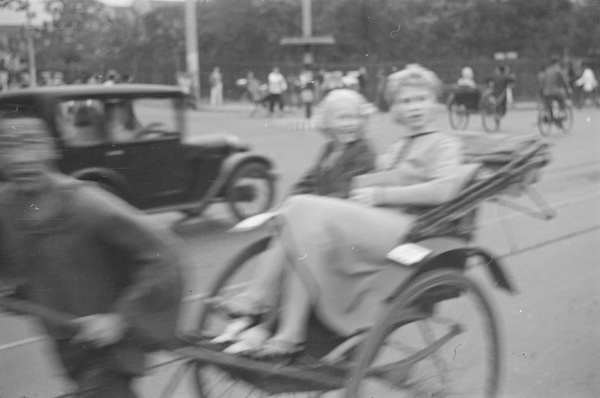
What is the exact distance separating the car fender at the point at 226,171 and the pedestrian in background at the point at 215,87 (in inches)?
851

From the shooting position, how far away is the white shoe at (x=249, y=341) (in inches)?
119

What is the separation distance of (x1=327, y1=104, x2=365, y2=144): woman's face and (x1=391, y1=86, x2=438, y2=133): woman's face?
0.42 m

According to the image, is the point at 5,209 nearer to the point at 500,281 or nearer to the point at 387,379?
the point at 387,379

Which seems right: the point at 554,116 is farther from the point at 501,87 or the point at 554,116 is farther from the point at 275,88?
the point at 275,88

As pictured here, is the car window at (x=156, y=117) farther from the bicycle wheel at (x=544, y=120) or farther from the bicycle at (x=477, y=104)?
the bicycle at (x=477, y=104)

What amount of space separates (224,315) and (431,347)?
889mm

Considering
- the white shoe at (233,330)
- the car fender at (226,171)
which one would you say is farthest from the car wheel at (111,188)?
the white shoe at (233,330)

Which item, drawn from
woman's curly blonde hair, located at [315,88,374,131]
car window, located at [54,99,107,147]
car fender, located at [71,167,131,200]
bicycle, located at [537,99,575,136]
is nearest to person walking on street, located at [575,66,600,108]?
bicycle, located at [537,99,575,136]

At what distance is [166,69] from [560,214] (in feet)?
63.7

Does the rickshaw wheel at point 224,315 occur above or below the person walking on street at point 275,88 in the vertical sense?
below

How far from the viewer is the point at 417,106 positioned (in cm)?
385

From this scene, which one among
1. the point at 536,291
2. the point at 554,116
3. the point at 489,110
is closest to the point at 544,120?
the point at 554,116

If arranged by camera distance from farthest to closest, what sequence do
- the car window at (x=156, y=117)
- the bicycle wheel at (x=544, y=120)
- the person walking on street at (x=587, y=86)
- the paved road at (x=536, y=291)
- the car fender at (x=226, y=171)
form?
the person walking on street at (x=587, y=86) < the bicycle wheel at (x=544, y=120) < the car fender at (x=226, y=171) < the car window at (x=156, y=117) < the paved road at (x=536, y=291)

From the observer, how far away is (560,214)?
26.5ft
